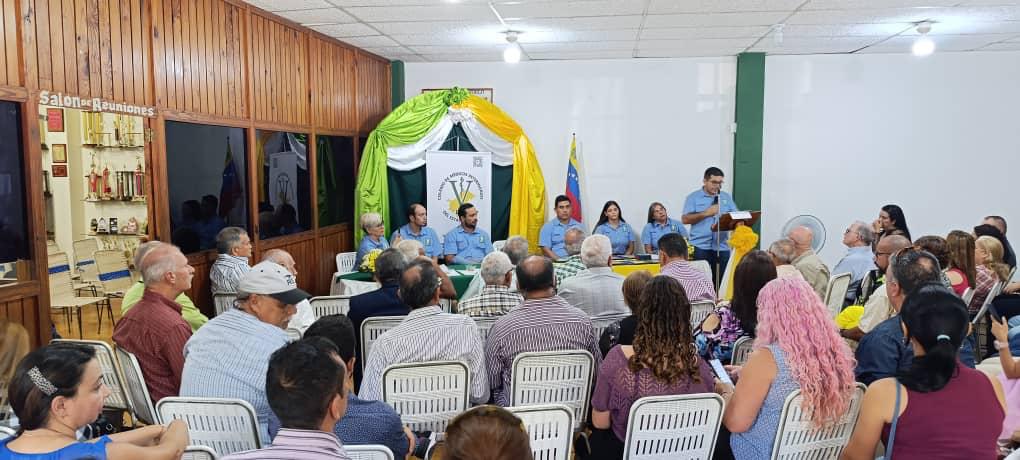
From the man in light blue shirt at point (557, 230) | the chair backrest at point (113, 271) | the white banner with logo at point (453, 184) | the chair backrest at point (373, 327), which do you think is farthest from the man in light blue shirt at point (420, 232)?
the chair backrest at point (373, 327)

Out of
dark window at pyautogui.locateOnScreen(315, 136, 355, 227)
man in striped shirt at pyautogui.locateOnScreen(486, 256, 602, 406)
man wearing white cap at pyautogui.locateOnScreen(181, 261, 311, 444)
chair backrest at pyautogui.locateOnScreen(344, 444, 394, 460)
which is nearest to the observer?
A: chair backrest at pyautogui.locateOnScreen(344, 444, 394, 460)

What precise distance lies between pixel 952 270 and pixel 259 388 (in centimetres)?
384

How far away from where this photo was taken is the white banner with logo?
7.94 m

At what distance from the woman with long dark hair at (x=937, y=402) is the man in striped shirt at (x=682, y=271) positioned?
80.9 inches

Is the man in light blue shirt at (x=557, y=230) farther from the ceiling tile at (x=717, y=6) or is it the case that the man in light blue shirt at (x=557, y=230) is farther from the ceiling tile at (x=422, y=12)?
the ceiling tile at (x=717, y=6)

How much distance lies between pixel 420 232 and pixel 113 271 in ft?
9.18

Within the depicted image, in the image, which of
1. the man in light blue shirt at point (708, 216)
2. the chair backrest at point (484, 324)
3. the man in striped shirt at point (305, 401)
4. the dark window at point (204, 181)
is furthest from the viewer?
the man in light blue shirt at point (708, 216)

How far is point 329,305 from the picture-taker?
4.42 metres

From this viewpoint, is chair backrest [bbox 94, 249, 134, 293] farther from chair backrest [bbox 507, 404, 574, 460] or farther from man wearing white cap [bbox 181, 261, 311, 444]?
chair backrest [bbox 507, 404, 574, 460]

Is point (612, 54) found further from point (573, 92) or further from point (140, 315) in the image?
point (140, 315)

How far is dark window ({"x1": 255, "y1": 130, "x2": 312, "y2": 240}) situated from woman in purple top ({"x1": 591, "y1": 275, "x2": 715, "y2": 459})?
14.1 ft

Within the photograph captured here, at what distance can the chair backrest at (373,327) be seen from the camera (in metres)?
3.66

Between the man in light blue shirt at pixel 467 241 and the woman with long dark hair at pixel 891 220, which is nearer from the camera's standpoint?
the woman with long dark hair at pixel 891 220

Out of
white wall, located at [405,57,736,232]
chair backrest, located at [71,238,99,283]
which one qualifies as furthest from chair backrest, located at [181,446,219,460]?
white wall, located at [405,57,736,232]
